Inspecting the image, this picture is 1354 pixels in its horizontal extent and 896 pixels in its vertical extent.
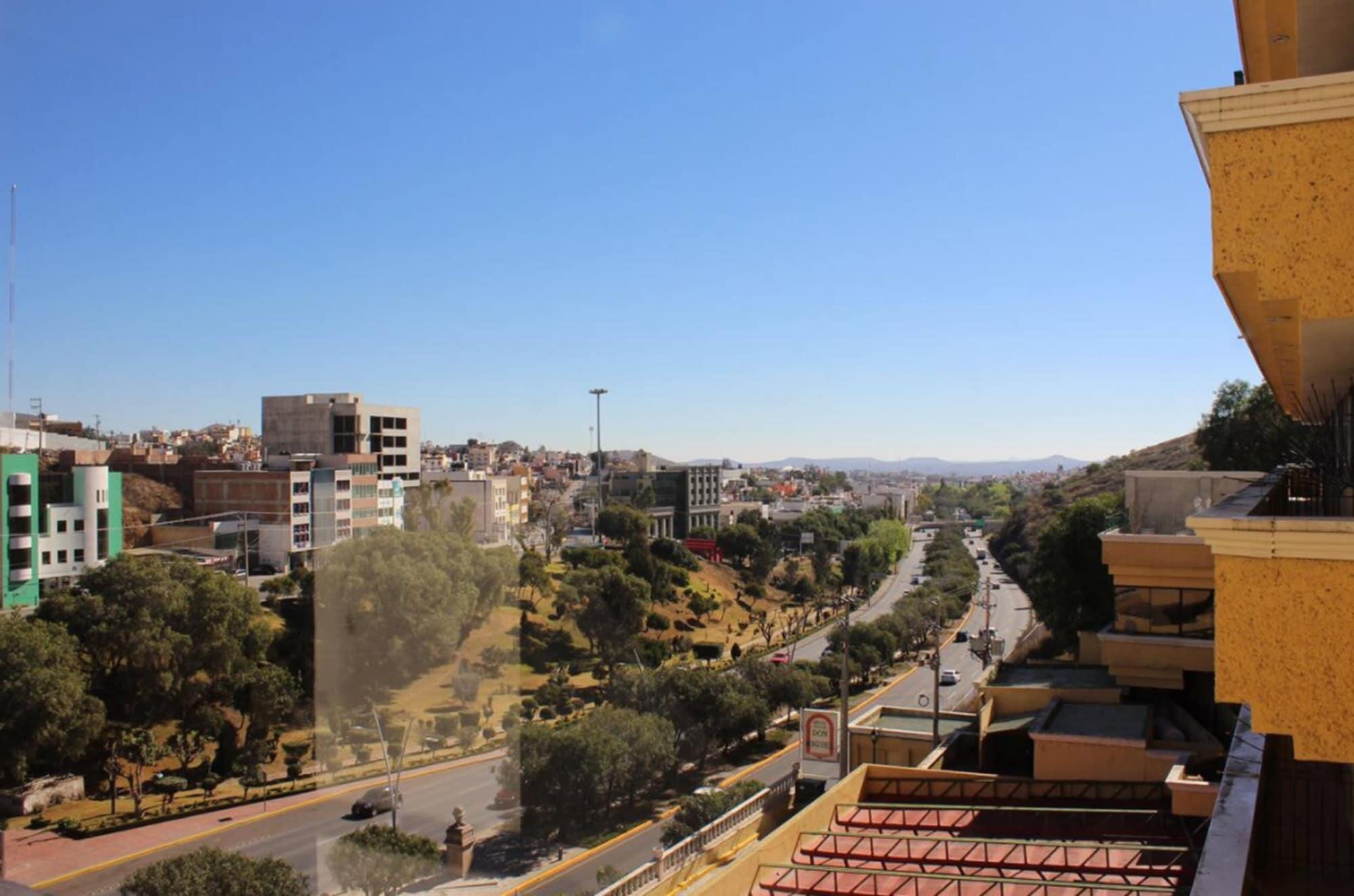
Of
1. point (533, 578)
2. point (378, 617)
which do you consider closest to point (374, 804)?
point (378, 617)

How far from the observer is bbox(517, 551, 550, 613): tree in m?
27.6

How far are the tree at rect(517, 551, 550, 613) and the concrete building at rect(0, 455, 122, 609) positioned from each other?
992 centimetres

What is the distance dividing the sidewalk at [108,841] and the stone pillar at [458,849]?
3847 mm

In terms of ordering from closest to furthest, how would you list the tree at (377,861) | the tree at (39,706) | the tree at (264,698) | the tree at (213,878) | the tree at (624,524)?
the tree at (213,878) < the tree at (377,861) < the tree at (39,706) < the tree at (264,698) < the tree at (624,524)

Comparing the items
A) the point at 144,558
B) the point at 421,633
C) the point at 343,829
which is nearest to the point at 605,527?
the point at 421,633

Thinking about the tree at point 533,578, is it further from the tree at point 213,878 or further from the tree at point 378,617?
the tree at point 213,878

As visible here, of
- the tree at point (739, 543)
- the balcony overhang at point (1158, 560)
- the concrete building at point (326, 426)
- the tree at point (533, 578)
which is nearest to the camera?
the balcony overhang at point (1158, 560)

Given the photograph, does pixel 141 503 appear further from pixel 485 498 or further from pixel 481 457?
pixel 481 457

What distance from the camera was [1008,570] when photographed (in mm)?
48500

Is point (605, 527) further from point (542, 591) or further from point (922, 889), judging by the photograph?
point (922, 889)

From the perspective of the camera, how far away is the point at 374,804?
48.9 feet

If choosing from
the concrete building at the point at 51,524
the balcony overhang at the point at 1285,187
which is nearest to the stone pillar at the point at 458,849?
the concrete building at the point at 51,524

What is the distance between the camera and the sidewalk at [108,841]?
12719 millimetres

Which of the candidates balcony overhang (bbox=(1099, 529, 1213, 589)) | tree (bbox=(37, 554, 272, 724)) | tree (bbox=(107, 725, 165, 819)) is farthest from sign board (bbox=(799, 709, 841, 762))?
tree (bbox=(37, 554, 272, 724))
